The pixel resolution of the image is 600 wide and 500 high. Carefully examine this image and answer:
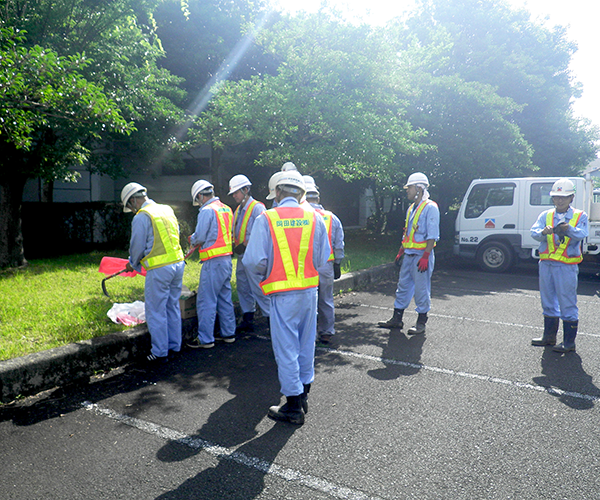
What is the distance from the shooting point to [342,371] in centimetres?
479

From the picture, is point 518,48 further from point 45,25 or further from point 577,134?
point 45,25

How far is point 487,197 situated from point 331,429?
9.83 meters

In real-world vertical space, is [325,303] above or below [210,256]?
below

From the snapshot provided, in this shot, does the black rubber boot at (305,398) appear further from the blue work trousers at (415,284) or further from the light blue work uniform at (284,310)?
the blue work trousers at (415,284)

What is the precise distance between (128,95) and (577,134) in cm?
1936

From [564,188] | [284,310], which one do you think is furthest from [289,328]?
[564,188]

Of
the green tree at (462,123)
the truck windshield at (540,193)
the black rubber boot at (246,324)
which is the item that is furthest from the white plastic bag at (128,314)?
the green tree at (462,123)

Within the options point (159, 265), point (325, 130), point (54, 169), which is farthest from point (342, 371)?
point (54, 169)

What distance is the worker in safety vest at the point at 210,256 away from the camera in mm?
5492

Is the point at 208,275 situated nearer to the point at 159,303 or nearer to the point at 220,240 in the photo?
the point at 220,240

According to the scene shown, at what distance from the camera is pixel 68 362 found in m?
4.43

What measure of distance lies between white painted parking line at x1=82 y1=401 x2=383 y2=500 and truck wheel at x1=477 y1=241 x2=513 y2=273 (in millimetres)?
10134

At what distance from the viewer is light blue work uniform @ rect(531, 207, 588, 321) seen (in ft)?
17.6

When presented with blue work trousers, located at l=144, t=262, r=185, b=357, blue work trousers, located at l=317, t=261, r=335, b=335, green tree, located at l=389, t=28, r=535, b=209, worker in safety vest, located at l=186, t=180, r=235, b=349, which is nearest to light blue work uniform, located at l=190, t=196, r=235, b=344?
worker in safety vest, located at l=186, t=180, r=235, b=349
